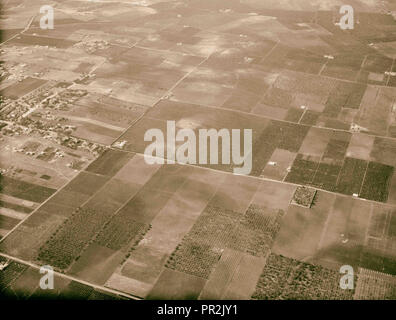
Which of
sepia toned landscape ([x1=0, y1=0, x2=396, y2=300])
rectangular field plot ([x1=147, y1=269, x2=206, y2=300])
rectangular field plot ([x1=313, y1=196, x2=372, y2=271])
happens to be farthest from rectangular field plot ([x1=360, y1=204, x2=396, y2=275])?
rectangular field plot ([x1=147, y1=269, x2=206, y2=300])

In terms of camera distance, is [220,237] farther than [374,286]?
Yes

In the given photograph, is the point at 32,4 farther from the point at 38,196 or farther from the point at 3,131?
the point at 38,196

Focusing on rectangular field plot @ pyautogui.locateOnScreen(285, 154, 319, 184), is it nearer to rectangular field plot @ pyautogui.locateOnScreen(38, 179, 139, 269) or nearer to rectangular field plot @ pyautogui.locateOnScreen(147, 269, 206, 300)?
rectangular field plot @ pyautogui.locateOnScreen(147, 269, 206, 300)

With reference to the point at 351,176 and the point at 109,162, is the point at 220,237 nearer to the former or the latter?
the point at 351,176

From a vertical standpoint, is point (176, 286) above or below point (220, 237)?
below

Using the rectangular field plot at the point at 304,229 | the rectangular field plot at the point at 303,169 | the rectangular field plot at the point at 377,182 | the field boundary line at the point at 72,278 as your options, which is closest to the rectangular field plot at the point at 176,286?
the field boundary line at the point at 72,278

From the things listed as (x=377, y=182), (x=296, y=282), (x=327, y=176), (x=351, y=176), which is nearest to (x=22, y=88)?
(x=327, y=176)

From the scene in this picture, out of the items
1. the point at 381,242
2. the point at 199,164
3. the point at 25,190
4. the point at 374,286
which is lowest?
the point at 374,286
